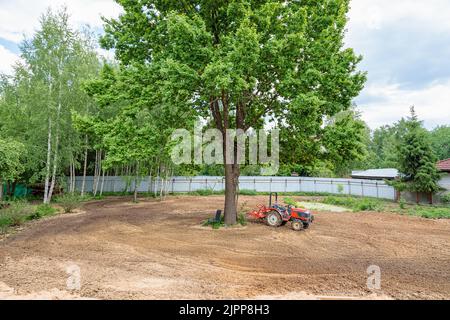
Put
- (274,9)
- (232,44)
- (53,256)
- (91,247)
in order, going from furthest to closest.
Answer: (274,9) → (232,44) → (91,247) → (53,256)

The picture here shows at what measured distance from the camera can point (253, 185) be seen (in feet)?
121

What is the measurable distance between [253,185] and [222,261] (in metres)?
29.1

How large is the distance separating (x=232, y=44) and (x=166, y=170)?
1822 cm

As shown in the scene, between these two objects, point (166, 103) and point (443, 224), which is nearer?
point (166, 103)

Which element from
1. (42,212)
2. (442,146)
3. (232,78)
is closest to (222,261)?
(232,78)

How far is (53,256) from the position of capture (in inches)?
330

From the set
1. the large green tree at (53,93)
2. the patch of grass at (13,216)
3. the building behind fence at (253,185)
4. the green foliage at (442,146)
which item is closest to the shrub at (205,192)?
the building behind fence at (253,185)

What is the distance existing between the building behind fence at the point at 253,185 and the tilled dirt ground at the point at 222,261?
18254 mm

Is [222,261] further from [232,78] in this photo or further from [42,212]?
[42,212]

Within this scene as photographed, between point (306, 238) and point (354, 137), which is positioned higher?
point (354, 137)

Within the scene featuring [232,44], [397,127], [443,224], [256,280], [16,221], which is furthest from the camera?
[397,127]

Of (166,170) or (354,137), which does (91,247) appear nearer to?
(354,137)

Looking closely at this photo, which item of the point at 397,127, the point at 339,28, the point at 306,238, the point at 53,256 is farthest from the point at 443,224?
the point at 397,127

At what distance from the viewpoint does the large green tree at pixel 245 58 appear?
10.6 m
